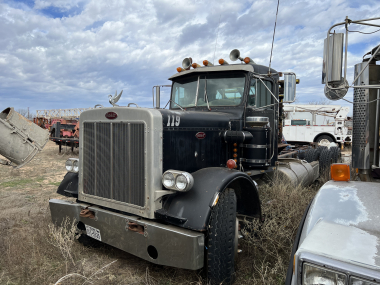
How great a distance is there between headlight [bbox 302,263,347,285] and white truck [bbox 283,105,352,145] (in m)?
19.0

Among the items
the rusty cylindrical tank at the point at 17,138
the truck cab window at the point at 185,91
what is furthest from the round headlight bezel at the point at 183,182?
the rusty cylindrical tank at the point at 17,138

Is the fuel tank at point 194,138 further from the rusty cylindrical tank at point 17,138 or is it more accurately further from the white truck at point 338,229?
the rusty cylindrical tank at point 17,138

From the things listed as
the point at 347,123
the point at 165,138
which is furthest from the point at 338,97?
the point at 347,123

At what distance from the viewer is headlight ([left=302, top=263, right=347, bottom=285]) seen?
1403mm

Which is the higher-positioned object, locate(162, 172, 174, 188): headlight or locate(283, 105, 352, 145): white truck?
locate(283, 105, 352, 145): white truck

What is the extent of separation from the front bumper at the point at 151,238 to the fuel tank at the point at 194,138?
68cm

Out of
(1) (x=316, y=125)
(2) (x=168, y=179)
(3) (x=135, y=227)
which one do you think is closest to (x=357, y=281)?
(2) (x=168, y=179)

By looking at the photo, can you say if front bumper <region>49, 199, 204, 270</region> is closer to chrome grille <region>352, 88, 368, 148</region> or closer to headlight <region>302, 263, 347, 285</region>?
headlight <region>302, 263, 347, 285</region>

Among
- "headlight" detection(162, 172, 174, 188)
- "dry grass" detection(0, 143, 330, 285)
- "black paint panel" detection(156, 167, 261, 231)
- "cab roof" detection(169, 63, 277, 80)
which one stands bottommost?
"dry grass" detection(0, 143, 330, 285)

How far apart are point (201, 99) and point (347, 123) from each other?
16.7m

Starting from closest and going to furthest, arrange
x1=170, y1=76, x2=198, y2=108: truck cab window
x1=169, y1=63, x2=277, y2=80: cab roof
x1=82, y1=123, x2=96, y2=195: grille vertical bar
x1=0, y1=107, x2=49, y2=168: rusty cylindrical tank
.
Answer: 1. x1=82, y1=123, x2=96, y2=195: grille vertical bar
2. x1=169, y1=63, x2=277, y2=80: cab roof
3. x1=170, y1=76, x2=198, y2=108: truck cab window
4. x1=0, y1=107, x2=49, y2=168: rusty cylindrical tank

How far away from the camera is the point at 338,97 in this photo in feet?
9.95

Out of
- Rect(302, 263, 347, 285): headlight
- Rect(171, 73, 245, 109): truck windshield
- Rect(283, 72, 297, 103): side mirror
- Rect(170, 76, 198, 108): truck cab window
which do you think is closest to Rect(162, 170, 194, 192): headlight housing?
Rect(302, 263, 347, 285): headlight

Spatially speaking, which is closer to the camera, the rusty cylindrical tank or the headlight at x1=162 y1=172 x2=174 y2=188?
the headlight at x1=162 y1=172 x2=174 y2=188
